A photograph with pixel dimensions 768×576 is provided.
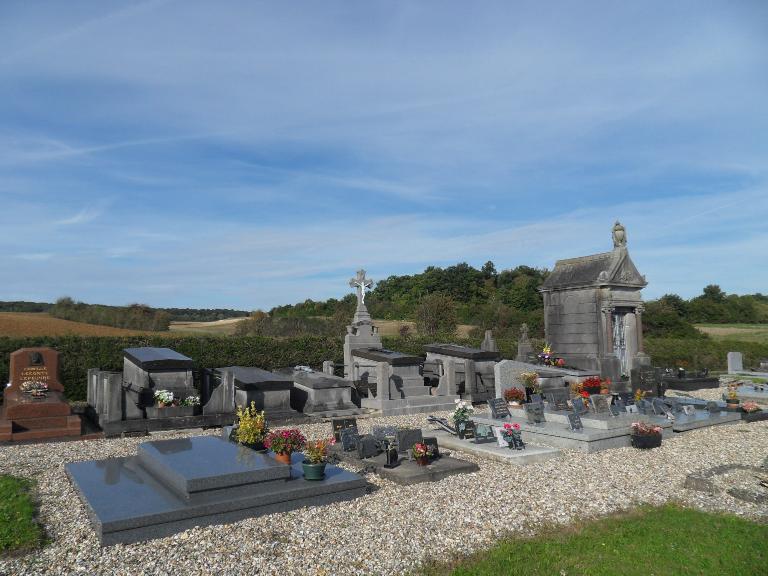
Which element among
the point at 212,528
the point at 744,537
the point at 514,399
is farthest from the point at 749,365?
the point at 212,528

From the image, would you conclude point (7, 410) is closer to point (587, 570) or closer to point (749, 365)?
point (587, 570)

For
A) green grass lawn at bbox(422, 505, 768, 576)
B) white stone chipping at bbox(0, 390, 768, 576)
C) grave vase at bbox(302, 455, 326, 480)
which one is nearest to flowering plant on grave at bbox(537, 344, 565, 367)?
white stone chipping at bbox(0, 390, 768, 576)

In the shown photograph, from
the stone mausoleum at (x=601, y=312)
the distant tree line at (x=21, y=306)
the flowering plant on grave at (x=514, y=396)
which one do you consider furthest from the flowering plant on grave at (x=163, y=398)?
the distant tree line at (x=21, y=306)

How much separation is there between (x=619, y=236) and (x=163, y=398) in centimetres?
1559

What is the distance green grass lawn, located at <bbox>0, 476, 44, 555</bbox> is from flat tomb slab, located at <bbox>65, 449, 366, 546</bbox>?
0.56 m

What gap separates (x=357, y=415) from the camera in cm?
1518

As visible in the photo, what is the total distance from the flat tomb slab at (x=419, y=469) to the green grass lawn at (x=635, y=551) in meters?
2.47

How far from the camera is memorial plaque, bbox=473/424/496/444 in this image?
11094 mm

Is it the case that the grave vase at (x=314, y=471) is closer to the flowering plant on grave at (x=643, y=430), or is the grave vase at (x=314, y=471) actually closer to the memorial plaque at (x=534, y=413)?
the memorial plaque at (x=534, y=413)

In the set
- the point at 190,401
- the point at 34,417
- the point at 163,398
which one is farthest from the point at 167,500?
the point at 190,401

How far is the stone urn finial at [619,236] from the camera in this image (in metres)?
20.0

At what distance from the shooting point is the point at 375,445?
9906mm

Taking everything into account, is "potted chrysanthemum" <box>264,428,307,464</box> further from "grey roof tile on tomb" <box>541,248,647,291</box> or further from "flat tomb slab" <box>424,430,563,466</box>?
"grey roof tile on tomb" <box>541,248,647,291</box>

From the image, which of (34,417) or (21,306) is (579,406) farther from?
(21,306)
